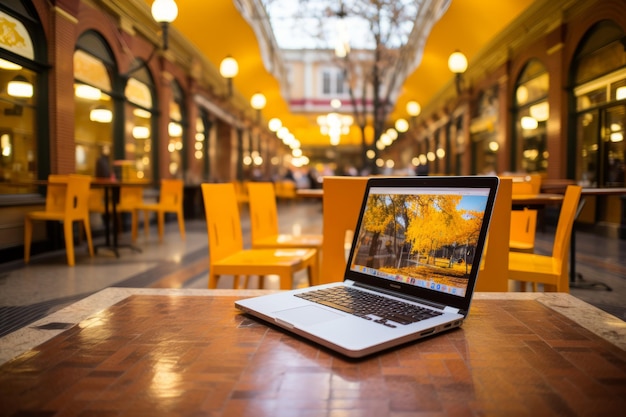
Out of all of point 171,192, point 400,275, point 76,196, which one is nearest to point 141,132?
point 171,192

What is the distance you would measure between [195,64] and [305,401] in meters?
10.9

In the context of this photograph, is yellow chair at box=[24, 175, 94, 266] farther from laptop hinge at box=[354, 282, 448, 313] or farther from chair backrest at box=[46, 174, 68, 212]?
laptop hinge at box=[354, 282, 448, 313]

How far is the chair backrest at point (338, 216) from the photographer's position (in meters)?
2.31

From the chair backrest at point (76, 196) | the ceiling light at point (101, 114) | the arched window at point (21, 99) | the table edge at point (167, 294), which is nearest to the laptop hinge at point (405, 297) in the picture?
the table edge at point (167, 294)

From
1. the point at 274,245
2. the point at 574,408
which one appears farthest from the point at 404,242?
the point at 274,245

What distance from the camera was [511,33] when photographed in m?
8.93

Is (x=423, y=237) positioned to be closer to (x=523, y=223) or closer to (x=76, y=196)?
(x=523, y=223)

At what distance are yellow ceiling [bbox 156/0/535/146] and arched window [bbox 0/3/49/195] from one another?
283cm

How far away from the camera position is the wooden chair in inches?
127

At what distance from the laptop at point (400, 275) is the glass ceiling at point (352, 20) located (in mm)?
5705

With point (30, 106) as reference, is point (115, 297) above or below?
below

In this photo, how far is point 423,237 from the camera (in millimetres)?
896

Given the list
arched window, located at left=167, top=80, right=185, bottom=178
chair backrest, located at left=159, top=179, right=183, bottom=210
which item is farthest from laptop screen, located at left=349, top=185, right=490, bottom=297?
arched window, located at left=167, top=80, right=185, bottom=178

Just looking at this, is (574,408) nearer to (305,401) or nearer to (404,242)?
(305,401)
